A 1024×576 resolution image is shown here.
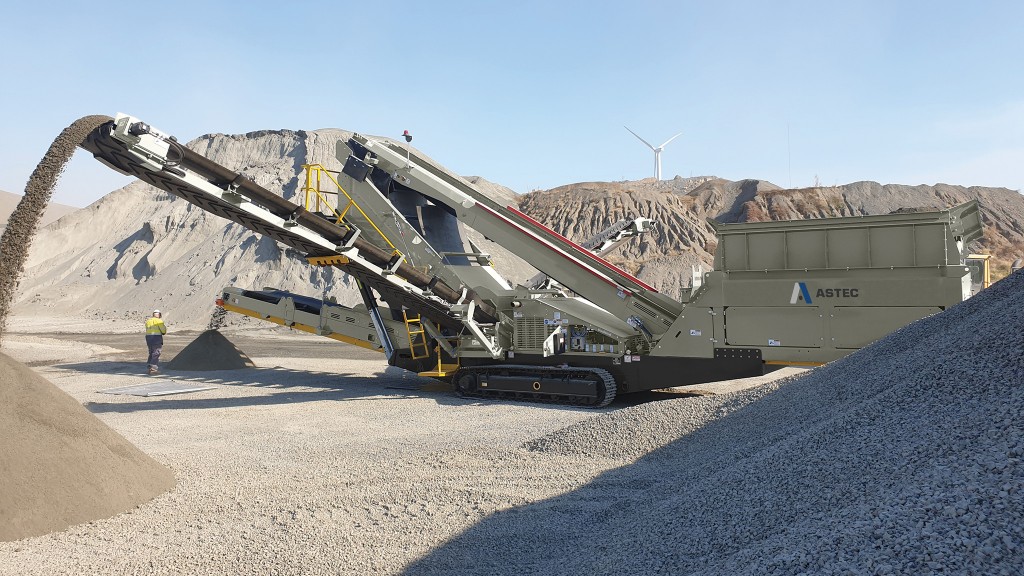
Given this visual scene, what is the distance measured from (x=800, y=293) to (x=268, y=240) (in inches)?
1315

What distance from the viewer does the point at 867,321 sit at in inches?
327

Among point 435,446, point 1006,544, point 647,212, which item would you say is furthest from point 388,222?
point 647,212

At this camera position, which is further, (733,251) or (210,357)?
(210,357)

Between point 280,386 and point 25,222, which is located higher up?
point 25,222

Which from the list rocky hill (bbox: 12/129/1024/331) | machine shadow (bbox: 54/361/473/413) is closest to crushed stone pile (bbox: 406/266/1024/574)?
machine shadow (bbox: 54/361/473/413)

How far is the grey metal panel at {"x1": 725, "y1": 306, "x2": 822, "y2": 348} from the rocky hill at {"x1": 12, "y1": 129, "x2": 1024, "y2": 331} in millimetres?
23250

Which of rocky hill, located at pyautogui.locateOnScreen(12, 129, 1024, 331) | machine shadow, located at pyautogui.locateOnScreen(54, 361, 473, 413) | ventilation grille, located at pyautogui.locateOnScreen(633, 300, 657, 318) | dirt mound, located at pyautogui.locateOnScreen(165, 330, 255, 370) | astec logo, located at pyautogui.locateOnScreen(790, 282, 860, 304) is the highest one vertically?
rocky hill, located at pyautogui.locateOnScreen(12, 129, 1024, 331)

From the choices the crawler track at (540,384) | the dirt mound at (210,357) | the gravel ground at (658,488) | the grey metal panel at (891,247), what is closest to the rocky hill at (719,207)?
the dirt mound at (210,357)

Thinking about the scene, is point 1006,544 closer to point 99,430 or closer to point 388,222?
point 99,430

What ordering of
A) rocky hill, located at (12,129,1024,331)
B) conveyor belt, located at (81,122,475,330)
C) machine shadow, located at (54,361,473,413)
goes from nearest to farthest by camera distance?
conveyor belt, located at (81,122,475,330) → machine shadow, located at (54,361,473,413) → rocky hill, located at (12,129,1024,331)

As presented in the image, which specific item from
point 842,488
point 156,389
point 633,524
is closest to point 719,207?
point 156,389

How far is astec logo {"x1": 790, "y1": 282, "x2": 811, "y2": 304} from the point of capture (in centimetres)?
866

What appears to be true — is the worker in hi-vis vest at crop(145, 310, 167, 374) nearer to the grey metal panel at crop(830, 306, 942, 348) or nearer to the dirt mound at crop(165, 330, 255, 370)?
the dirt mound at crop(165, 330, 255, 370)

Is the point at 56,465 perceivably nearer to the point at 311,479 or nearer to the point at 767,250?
the point at 311,479
